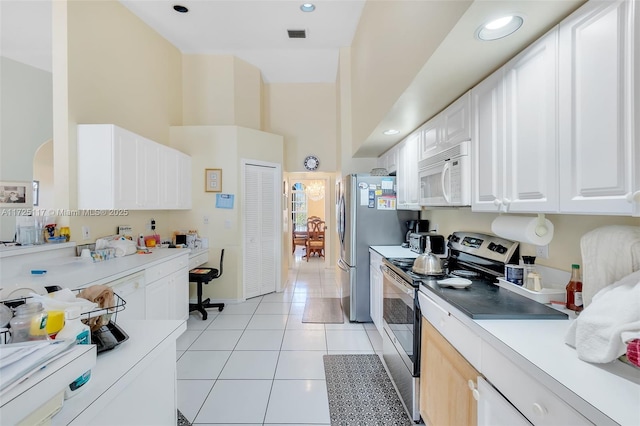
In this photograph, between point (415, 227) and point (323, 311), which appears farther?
point (323, 311)

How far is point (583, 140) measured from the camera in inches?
42.4

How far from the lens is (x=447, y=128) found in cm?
216

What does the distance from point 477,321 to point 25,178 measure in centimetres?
491

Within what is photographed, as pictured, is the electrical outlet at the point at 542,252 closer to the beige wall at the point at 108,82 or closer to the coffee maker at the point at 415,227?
the coffee maker at the point at 415,227

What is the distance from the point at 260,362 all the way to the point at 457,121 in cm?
252

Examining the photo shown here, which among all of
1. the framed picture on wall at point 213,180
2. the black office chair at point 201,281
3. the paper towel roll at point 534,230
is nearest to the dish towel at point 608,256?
the paper towel roll at point 534,230

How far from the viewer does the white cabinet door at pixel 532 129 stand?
122cm

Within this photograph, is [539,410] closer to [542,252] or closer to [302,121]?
[542,252]

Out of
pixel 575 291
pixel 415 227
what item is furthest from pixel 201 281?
pixel 575 291

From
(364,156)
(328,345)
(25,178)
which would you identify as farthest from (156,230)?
(364,156)

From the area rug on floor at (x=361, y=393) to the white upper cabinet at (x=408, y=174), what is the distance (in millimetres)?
1536

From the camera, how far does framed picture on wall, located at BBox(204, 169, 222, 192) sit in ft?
13.7

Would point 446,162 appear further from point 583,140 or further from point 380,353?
point 380,353

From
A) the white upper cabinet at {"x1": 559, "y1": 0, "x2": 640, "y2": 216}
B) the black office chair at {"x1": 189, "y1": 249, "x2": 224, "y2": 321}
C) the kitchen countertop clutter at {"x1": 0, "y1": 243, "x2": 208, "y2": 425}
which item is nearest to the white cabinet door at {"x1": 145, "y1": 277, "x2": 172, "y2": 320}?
the kitchen countertop clutter at {"x1": 0, "y1": 243, "x2": 208, "y2": 425}
